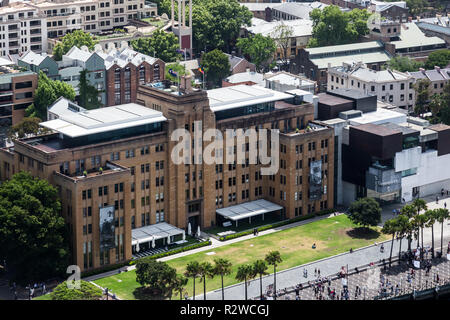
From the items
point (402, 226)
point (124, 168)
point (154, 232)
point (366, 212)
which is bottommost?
point (154, 232)

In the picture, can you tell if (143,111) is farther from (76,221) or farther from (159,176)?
(76,221)

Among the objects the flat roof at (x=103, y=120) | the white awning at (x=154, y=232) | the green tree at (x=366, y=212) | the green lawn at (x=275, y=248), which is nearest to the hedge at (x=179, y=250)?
the green lawn at (x=275, y=248)

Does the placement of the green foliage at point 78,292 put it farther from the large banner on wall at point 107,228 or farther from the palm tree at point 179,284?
the large banner on wall at point 107,228

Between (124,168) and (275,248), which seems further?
(275,248)

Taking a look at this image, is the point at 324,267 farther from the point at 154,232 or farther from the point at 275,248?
the point at 154,232

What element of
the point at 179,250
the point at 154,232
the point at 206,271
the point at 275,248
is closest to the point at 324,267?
the point at 275,248
